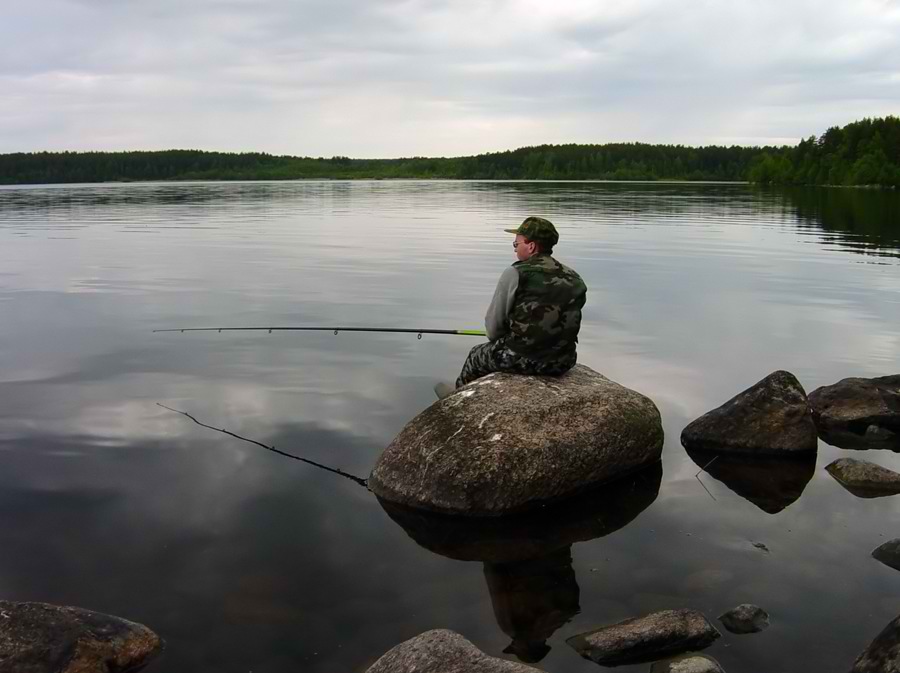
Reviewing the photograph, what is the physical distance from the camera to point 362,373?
13.4 metres

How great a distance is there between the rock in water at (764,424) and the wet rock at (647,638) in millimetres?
4392

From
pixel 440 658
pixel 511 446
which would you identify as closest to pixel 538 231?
pixel 511 446

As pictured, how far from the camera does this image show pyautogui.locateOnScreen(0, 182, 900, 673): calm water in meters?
6.07

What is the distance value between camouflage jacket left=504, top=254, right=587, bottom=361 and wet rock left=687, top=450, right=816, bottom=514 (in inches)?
89.8

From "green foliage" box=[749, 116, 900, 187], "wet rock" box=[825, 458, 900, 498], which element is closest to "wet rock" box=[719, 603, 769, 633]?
"wet rock" box=[825, 458, 900, 498]

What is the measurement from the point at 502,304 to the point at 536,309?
373mm

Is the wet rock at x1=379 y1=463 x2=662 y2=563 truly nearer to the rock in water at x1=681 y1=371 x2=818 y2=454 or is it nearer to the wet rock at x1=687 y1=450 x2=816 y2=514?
the wet rock at x1=687 y1=450 x2=816 y2=514

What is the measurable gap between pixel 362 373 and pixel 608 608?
7717 millimetres

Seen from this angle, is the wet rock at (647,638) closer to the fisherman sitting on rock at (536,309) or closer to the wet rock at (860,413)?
the fisherman sitting on rock at (536,309)

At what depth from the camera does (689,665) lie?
17.3 ft

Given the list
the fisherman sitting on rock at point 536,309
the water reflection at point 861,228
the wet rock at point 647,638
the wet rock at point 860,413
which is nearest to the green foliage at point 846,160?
the water reflection at point 861,228

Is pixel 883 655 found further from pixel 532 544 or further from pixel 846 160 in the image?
pixel 846 160

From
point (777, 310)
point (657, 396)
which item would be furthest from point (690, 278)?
point (657, 396)

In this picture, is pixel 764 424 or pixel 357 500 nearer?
pixel 357 500
